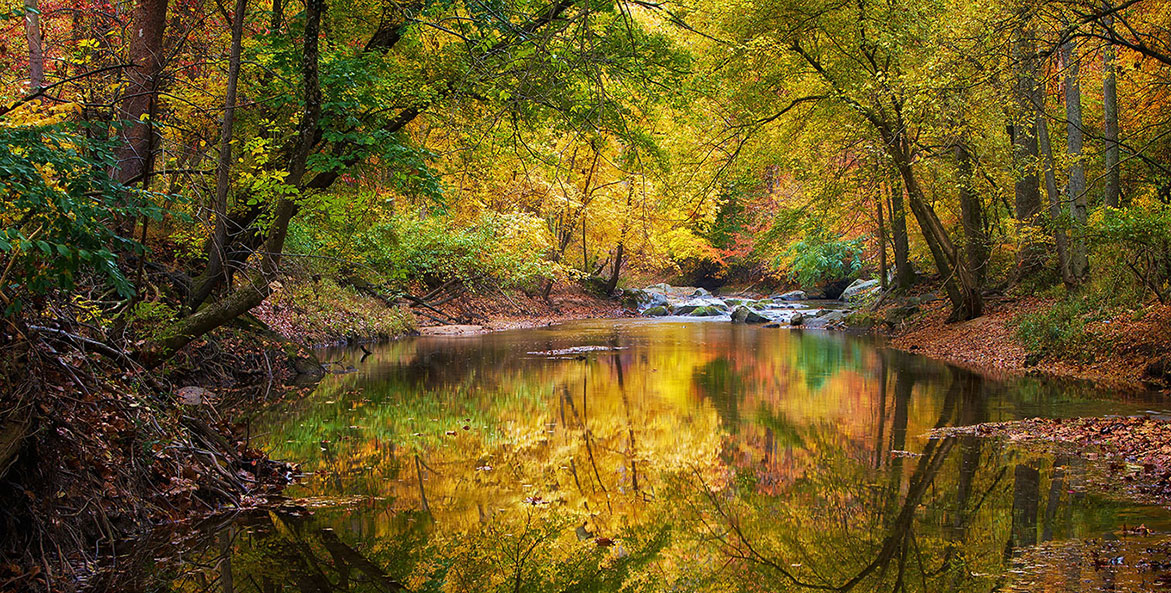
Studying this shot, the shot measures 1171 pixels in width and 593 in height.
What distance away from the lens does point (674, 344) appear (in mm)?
19484

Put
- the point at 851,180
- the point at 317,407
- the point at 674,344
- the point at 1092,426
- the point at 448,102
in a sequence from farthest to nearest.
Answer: the point at 674,344
the point at 851,180
the point at 317,407
the point at 448,102
the point at 1092,426

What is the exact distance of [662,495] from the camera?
19.5 feet

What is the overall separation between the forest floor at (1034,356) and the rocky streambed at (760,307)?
683cm

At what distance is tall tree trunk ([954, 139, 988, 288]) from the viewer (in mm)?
16984

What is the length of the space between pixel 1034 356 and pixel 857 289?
20792mm

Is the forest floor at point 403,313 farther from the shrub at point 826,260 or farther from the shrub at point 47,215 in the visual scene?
the shrub at point 826,260

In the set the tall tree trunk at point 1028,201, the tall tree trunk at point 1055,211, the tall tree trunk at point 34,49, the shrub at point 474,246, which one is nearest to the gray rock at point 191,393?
the tall tree trunk at point 34,49

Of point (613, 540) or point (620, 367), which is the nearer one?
point (613, 540)

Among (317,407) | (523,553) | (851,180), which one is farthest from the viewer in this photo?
(851,180)

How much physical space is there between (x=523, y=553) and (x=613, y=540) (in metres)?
0.57

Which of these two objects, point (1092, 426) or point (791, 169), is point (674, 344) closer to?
point (791, 169)

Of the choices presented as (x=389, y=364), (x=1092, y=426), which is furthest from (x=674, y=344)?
(x=1092, y=426)

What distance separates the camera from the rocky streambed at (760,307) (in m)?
27.1

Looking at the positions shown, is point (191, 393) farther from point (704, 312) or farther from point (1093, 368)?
point (704, 312)
